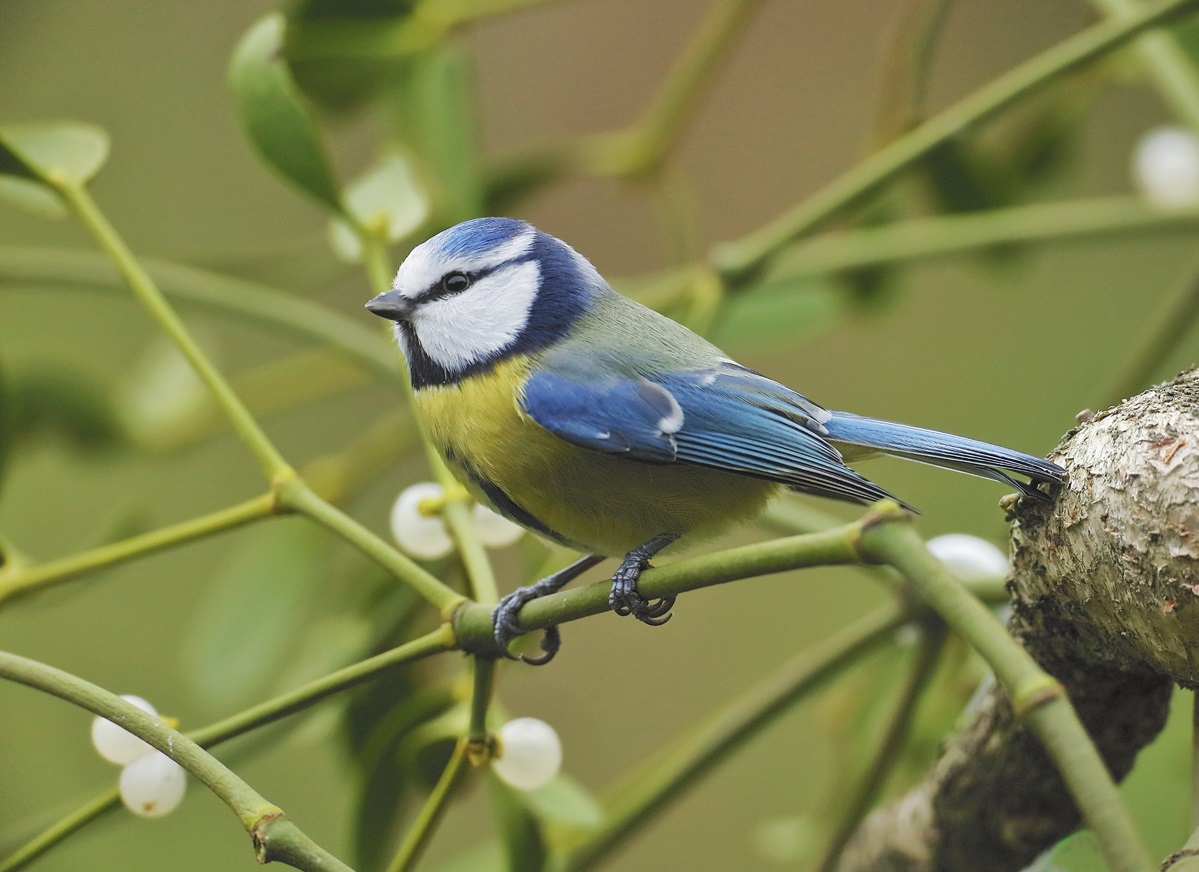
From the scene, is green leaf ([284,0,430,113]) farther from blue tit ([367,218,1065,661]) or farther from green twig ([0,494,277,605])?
green twig ([0,494,277,605])

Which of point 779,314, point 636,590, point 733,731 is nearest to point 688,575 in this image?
point 636,590

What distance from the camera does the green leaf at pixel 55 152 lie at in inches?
26.6

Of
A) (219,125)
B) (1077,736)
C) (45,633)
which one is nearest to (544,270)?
(1077,736)

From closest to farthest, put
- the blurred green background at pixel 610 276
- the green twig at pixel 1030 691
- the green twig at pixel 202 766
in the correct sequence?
the green twig at pixel 1030 691, the green twig at pixel 202 766, the blurred green background at pixel 610 276

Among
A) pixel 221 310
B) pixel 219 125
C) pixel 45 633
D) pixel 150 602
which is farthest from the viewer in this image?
pixel 219 125

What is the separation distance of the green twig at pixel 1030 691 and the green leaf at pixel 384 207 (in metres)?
0.44

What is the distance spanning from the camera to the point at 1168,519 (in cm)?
45

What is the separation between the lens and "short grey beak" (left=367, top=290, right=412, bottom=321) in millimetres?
719

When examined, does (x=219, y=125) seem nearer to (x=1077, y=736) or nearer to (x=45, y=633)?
(x=45, y=633)

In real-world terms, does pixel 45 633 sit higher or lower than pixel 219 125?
lower

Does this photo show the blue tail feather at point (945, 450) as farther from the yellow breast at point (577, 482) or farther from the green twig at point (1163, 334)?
the green twig at point (1163, 334)

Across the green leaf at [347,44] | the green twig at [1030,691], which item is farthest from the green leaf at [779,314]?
the green twig at [1030,691]

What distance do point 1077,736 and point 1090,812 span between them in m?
0.03

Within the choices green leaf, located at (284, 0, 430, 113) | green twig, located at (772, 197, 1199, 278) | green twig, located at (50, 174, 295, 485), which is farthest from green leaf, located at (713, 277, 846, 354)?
green twig, located at (50, 174, 295, 485)
